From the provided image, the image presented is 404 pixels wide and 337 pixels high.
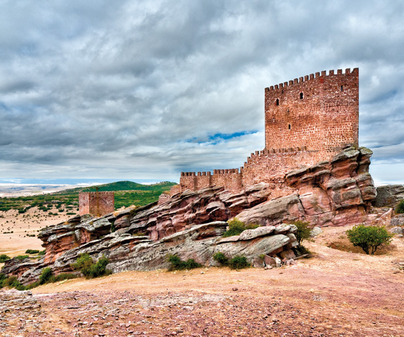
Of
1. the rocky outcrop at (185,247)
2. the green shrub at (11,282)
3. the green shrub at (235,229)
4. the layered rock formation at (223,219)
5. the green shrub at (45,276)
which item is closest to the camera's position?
the rocky outcrop at (185,247)

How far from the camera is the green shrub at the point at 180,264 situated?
19.5 m

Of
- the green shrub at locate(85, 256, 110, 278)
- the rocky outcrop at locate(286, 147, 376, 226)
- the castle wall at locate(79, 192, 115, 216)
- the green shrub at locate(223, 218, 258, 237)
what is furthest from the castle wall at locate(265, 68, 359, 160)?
the castle wall at locate(79, 192, 115, 216)

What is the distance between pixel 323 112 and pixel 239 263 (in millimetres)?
18384

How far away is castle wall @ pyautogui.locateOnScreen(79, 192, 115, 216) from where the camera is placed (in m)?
37.8

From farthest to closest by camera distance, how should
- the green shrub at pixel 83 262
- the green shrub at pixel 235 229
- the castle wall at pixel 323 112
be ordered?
the castle wall at pixel 323 112
the green shrub at pixel 83 262
the green shrub at pixel 235 229

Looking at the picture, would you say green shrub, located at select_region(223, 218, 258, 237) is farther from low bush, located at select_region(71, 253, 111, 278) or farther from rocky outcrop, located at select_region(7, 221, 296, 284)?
low bush, located at select_region(71, 253, 111, 278)

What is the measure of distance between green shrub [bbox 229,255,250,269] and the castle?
39.9ft

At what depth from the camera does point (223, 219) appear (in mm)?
28234

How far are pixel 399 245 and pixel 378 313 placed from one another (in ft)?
49.5

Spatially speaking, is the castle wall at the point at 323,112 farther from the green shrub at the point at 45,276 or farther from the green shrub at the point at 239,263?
the green shrub at the point at 45,276

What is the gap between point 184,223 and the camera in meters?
29.1

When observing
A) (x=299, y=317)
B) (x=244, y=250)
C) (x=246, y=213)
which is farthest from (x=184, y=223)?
(x=299, y=317)

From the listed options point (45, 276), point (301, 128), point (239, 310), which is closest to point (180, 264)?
point (239, 310)

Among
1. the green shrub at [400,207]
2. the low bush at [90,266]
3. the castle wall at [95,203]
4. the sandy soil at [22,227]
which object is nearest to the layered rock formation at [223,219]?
the low bush at [90,266]
